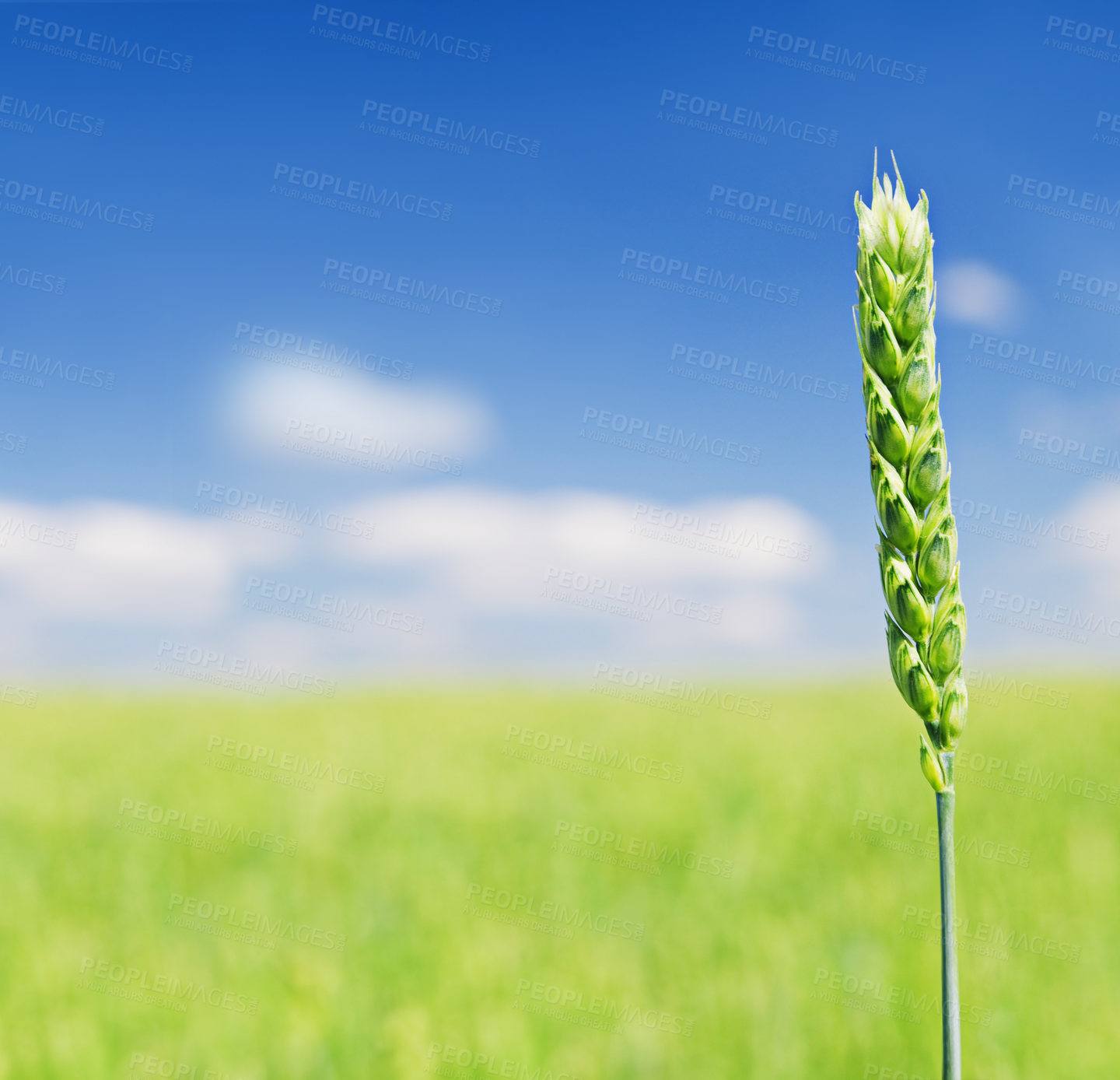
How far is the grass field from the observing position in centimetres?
435

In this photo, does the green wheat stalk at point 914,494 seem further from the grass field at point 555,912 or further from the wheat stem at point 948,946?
the grass field at point 555,912

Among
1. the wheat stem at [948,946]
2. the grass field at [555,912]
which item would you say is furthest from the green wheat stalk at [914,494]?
the grass field at [555,912]

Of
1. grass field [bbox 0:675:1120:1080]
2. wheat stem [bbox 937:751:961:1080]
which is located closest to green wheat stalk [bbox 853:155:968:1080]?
wheat stem [bbox 937:751:961:1080]

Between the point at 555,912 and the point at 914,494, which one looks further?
the point at 555,912

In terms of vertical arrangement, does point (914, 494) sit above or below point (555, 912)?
above

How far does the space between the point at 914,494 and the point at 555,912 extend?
19.0 feet

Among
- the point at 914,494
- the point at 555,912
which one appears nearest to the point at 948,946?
the point at 914,494

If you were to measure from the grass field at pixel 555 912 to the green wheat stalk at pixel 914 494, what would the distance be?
13.0 feet

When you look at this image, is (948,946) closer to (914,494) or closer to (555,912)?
(914,494)

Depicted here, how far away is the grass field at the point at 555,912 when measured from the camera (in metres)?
4.35

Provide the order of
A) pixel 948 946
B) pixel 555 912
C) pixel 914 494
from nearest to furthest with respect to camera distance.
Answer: pixel 948 946
pixel 914 494
pixel 555 912

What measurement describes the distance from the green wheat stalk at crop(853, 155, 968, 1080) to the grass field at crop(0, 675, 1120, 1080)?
13.0 ft

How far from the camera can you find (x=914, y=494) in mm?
1011

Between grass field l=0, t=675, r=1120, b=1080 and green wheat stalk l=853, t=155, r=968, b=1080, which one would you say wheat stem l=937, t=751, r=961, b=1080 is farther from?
grass field l=0, t=675, r=1120, b=1080
